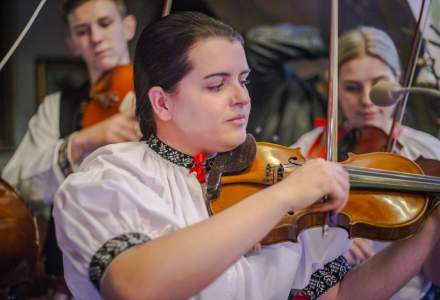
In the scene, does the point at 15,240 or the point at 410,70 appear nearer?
the point at 15,240

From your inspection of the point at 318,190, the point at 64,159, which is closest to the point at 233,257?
the point at 318,190

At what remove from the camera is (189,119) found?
1001 mm

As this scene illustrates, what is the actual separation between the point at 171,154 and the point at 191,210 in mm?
107

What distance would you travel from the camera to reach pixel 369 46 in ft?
4.93

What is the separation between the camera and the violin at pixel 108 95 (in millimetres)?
1420

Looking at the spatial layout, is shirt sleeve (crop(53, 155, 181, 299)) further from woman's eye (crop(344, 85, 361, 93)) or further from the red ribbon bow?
woman's eye (crop(344, 85, 361, 93))

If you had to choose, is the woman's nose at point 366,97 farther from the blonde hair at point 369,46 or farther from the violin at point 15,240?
the violin at point 15,240

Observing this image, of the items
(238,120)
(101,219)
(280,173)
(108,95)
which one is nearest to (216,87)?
(238,120)

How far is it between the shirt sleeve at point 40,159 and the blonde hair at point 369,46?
0.76 metres

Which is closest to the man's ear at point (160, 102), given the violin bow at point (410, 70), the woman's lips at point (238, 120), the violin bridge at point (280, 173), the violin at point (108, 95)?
the woman's lips at point (238, 120)

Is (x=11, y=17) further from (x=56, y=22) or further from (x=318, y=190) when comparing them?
(x=318, y=190)

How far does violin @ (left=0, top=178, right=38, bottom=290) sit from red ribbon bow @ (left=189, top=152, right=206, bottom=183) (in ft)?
1.60

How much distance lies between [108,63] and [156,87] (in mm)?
504

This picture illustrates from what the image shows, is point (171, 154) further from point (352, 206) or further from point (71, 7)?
point (71, 7)
